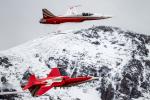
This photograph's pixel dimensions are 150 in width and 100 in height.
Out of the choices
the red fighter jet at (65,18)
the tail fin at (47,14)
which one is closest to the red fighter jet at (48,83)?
the red fighter jet at (65,18)

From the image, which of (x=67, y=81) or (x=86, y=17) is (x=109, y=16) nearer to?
(x=86, y=17)

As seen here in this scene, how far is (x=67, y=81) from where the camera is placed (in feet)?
405

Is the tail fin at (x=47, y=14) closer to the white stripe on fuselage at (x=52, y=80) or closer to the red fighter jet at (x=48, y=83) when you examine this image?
the red fighter jet at (x=48, y=83)

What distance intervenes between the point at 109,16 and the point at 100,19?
384 cm

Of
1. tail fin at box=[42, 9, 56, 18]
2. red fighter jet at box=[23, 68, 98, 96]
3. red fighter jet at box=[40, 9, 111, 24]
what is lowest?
red fighter jet at box=[23, 68, 98, 96]

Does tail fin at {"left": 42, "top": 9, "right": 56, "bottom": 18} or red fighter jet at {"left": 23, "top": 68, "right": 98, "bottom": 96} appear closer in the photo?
red fighter jet at {"left": 23, "top": 68, "right": 98, "bottom": 96}

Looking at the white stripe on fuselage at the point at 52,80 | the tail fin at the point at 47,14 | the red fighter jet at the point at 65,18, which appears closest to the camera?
the white stripe on fuselage at the point at 52,80

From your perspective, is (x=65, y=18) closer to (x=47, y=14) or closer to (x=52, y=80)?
(x=47, y=14)

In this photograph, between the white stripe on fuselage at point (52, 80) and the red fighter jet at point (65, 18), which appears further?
the red fighter jet at point (65, 18)

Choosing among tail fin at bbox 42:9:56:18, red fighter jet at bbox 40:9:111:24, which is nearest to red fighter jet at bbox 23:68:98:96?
red fighter jet at bbox 40:9:111:24

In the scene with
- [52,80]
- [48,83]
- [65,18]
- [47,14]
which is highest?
[47,14]

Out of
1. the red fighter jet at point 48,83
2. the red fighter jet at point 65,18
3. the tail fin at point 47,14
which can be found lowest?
the red fighter jet at point 48,83

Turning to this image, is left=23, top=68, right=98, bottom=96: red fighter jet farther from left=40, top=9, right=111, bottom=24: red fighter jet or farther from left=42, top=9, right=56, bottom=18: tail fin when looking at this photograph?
left=42, top=9, right=56, bottom=18: tail fin

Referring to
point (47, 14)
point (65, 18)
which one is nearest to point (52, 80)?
point (65, 18)
